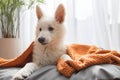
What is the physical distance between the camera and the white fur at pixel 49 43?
49.3 inches

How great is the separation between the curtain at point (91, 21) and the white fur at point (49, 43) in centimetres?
59

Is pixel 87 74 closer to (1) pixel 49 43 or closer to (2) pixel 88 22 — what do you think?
(1) pixel 49 43

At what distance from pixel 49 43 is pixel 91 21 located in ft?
2.88

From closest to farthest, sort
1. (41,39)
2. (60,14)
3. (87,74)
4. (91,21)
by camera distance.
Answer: (87,74) → (41,39) → (60,14) → (91,21)

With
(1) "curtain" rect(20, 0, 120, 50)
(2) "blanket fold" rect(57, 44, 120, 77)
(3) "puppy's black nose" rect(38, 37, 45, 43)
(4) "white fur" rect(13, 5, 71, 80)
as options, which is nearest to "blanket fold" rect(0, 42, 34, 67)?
(4) "white fur" rect(13, 5, 71, 80)

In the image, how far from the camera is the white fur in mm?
1252

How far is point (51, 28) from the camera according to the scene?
50.6 inches

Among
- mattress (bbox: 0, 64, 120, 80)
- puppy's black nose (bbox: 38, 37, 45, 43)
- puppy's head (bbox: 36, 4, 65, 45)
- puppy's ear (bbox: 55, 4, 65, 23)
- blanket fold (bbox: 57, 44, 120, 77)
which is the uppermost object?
puppy's ear (bbox: 55, 4, 65, 23)

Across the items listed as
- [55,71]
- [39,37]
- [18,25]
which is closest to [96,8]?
[18,25]

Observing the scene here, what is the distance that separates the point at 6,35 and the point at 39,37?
0.95 metres

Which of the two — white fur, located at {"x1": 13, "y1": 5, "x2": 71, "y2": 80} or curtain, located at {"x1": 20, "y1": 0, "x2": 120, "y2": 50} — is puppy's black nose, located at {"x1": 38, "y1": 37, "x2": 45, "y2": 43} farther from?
curtain, located at {"x1": 20, "y1": 0, "x2": 120, "y2": 50}

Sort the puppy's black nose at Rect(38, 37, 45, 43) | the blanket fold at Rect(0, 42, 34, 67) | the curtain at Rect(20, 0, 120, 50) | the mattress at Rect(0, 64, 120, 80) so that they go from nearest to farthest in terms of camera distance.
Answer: the mattress at Rect(0, 64, 120, 80) → the puppy's black nose at Rect(38, 37, 45, 43) → the blanket fold at Rect(0, 42, 34, 67) → the curtain at Rect(20, 0, 120, 50)

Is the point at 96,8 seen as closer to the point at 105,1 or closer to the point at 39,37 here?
the point at 105,1

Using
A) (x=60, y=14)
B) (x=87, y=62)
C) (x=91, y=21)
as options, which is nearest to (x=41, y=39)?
(x=60, y=14)
